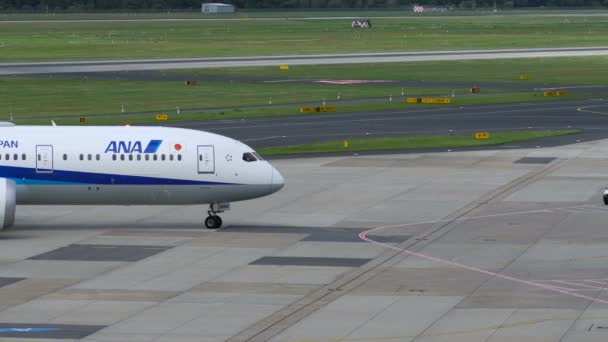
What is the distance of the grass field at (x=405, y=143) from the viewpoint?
8594 cm

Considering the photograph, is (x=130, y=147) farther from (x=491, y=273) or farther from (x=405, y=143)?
(x=405, y=143)

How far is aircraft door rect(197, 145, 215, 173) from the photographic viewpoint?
56344 mm

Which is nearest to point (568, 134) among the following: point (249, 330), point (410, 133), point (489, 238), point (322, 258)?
point (410, 133)

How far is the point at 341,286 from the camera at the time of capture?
44.2 meters

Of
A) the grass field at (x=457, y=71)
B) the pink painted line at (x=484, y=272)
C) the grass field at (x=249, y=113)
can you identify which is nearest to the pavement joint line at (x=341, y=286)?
the pink painted line at (x=484, y=272)

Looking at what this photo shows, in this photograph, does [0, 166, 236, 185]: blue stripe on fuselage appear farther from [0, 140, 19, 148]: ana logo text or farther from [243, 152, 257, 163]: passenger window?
[243, 152, 257, 163]: passenger window

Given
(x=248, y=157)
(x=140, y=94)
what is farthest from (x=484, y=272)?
(x=140, y=94)

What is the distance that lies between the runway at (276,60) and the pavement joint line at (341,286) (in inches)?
3701

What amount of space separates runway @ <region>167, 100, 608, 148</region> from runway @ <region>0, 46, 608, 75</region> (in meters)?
50.4

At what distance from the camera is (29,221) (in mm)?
59250

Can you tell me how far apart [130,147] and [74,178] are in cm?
273

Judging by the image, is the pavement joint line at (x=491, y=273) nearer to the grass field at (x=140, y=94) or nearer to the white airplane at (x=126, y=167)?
the white airplane at (x=126, y=167)

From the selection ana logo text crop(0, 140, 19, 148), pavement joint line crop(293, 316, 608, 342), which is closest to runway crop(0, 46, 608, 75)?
ana logo text crop(0, 140, 19, 148)

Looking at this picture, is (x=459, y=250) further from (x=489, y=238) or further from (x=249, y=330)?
(x=249, y=330)
